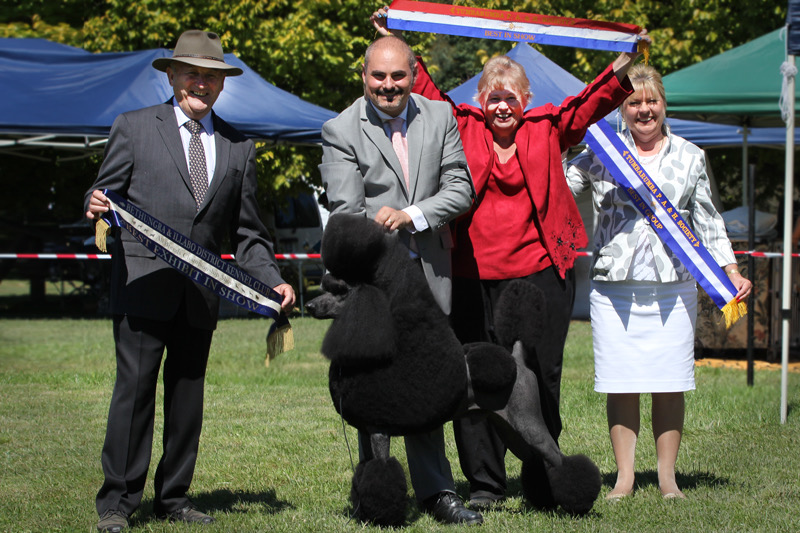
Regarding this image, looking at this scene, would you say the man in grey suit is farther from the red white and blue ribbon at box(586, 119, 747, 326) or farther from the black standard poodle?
the red white and blue ribbon at box(586, 119, 747, 326)

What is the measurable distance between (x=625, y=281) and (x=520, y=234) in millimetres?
671

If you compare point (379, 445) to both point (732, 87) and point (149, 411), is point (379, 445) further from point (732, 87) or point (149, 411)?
point (732, 87)

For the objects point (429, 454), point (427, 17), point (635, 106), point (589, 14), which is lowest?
point (429, 454)

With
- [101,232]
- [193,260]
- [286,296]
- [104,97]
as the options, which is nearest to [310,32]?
[104,97]

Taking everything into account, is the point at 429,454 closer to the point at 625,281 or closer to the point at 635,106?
the point at 625,281

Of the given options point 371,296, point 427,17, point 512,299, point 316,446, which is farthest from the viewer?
point 316,446

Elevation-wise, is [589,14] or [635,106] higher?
[589,14]

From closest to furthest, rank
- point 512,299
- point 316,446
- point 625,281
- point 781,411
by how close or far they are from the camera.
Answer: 1. point 512,299
2. point 625,281
3. point 316,446
4. point 781,411

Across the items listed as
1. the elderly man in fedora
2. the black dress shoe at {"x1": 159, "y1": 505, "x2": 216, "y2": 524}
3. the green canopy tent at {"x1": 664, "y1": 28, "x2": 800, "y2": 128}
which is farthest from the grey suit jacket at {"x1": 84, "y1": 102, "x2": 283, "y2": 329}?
the green canopy tent at {"x1": 664, "y1": 28, "x2": 800, "y2": 128}

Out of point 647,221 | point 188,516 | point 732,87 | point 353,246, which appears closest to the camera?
point 353,246

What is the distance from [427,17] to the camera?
4.10 m

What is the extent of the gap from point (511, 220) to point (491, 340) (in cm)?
58

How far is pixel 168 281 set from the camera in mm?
3789

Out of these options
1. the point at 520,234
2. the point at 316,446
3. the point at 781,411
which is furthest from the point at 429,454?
the point at 781,411
